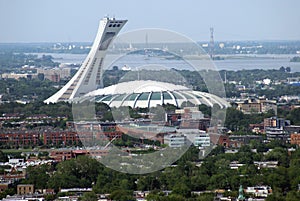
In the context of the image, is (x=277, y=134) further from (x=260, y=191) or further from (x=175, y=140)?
(x=260, y=191)

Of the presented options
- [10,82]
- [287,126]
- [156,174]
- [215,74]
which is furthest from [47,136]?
[10,82]

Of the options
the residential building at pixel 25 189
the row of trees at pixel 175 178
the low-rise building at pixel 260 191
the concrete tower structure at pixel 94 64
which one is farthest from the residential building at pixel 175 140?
the concrete tower structure at pixel 94 64

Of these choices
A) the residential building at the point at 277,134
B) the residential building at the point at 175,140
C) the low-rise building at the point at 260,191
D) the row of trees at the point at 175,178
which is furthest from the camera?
the residential building at the point at 277,134

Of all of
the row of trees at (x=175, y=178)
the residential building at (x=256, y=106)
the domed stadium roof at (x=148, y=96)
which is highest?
the row of trees at (x=175, y=178)

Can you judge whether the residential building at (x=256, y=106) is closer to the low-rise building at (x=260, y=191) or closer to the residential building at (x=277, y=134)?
the residential building at (x=277, y=134)

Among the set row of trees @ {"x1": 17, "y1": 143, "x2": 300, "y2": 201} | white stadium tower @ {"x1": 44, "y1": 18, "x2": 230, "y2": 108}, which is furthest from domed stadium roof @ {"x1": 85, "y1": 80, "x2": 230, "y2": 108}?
row of trees @ {"x1": 17, "y1": 143, "x2": 300, "y2": 201}

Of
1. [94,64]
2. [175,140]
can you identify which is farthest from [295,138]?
[94,64]

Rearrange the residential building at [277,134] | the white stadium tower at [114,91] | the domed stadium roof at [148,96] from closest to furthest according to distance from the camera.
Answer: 1. the residential building at [277,134]
2. the domed stadium roof at [148,96]
3. the white stadium tower at [114,91]
